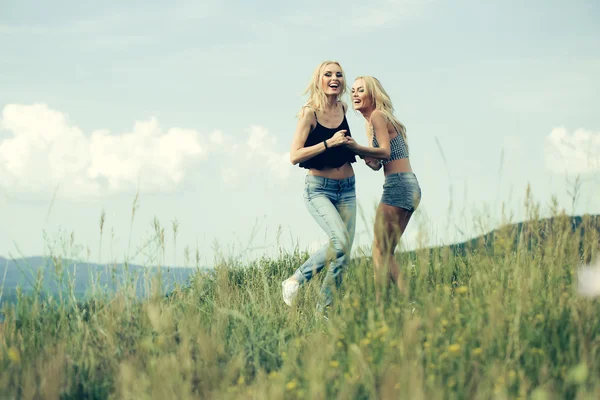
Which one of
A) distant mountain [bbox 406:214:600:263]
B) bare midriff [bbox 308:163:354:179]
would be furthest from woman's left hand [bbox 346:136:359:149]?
distant mountain [bbox 406:214:600:263]

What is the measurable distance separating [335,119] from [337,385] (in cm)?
296

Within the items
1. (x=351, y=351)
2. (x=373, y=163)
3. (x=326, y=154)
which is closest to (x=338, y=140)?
(x=326, y=154)

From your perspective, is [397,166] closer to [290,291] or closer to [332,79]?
[332,79]

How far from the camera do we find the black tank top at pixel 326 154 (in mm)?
5074

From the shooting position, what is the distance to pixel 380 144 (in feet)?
16.3

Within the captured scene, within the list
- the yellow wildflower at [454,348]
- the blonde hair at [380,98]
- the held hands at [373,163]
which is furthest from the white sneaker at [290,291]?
the yellow wildflower at [454,348]

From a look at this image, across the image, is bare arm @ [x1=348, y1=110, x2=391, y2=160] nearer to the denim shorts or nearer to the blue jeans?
the denim shorts

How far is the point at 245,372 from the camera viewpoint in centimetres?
348

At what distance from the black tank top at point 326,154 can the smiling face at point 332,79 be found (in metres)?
0.34

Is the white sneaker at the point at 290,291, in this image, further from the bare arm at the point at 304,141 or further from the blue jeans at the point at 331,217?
the bare arm at the point at 304,141

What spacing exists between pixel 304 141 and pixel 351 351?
244cm

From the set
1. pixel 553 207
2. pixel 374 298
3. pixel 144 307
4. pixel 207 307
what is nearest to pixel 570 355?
pixel 374 298

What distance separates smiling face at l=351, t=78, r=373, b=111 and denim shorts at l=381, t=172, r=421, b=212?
27.9 inches

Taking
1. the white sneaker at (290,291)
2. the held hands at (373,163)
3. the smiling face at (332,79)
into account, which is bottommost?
the white sneaker at (290,291)
